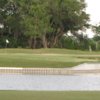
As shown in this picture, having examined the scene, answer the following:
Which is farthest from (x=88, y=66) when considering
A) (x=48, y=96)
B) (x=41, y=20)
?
(x=41, y=20)

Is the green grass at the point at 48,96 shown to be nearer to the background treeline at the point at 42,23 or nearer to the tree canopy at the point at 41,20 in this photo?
the tree canopy at the point at 41,20

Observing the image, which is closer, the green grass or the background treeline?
the green grass

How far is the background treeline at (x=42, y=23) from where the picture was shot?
53094 mm

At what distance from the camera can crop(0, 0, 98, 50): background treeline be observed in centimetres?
5309

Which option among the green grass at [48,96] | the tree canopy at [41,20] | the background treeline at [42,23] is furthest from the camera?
the background treeline at [42,23]

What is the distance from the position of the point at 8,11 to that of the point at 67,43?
31.2 ft

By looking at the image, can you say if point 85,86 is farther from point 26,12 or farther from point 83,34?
point 83,34

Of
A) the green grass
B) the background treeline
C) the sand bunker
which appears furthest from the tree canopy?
the green grass

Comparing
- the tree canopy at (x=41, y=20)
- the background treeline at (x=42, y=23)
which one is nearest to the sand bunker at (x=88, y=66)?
the tree canopy at (x=41, y=20)

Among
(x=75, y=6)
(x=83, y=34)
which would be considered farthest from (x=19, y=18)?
(x=83, y=34)

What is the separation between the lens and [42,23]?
52875 millimetres

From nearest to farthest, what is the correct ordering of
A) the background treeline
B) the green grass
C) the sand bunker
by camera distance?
the green grass, the sand bunker, the background treeline

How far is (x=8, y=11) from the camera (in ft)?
189

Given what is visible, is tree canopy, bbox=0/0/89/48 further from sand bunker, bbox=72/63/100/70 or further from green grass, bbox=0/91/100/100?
green grass, bbox=0/91/100/100
